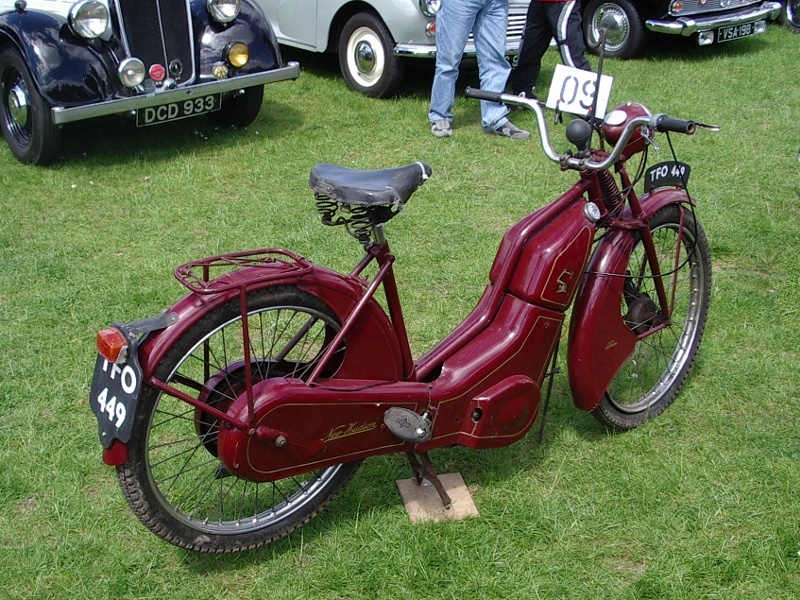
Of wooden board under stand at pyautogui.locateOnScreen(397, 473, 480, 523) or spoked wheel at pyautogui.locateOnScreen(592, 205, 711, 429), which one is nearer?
wooden board under stand at pyautogui.locateOnScreen(397, 473, 480, 523)

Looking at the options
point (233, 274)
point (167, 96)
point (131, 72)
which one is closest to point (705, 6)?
point (167, 96)

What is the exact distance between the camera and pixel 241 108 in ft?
22.1

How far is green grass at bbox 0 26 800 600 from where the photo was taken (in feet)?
9.24

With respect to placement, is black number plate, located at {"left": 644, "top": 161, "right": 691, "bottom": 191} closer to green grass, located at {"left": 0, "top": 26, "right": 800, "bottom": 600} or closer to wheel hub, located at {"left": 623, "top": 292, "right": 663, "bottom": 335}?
wheel hub, located at {"left": 623, "top": 292, "right": 663, "bottom": 335}

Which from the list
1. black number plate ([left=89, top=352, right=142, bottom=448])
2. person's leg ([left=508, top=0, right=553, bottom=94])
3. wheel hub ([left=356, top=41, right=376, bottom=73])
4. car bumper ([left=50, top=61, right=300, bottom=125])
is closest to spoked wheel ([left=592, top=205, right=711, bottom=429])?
black number plate ([left=89, top=352, right=142, bottom=448])

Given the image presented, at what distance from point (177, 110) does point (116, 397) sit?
3980 mm

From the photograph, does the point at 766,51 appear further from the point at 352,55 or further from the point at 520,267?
the point at 520,267

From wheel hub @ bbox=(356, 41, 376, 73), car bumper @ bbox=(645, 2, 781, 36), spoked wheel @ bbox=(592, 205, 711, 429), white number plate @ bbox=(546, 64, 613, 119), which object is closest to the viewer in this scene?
white number plate @ bbox=(546, 64, 613, 119)

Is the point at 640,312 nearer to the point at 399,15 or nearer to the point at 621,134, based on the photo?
the point at 621,134

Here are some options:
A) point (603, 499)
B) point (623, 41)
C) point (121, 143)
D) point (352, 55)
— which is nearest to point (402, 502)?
point (603, 499)

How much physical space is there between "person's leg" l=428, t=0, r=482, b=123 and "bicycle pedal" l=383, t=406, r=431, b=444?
428 centimetres

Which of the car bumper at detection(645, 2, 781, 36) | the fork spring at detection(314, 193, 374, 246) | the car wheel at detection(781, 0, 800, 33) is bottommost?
the car wheel at detection(781, 0, 800, 33)

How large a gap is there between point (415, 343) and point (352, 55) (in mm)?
4358

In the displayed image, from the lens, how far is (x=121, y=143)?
6.37m
